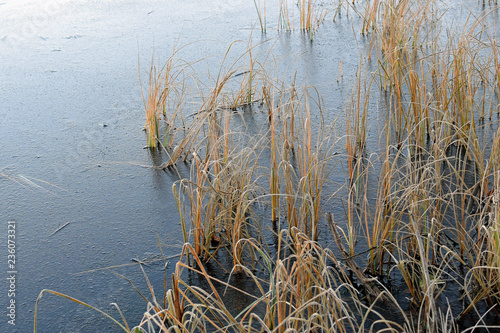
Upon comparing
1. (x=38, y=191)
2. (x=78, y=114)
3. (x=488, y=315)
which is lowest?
(x=488, y=315)

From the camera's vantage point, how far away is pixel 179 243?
6.80 feet

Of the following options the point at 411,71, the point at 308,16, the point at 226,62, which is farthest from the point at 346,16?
the point at 411,71

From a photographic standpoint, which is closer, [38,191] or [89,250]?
[89,250]

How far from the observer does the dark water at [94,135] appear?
6.19ft

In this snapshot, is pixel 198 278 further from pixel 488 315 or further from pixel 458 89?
pixel 458 89

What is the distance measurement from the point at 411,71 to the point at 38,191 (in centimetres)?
199

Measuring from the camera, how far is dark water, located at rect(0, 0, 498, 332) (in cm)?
189

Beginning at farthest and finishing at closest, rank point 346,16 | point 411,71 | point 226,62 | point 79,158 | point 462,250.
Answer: point 346,16
point 226,62
point 79,158
point 411,71
point 462,250

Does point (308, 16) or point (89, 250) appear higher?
point (308, 16)

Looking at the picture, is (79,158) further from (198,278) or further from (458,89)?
(458,89)

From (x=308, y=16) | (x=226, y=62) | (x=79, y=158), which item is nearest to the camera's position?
(x=79, y=158)

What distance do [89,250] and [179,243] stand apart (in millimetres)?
373

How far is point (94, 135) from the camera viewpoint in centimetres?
305

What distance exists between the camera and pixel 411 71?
8.04ft
